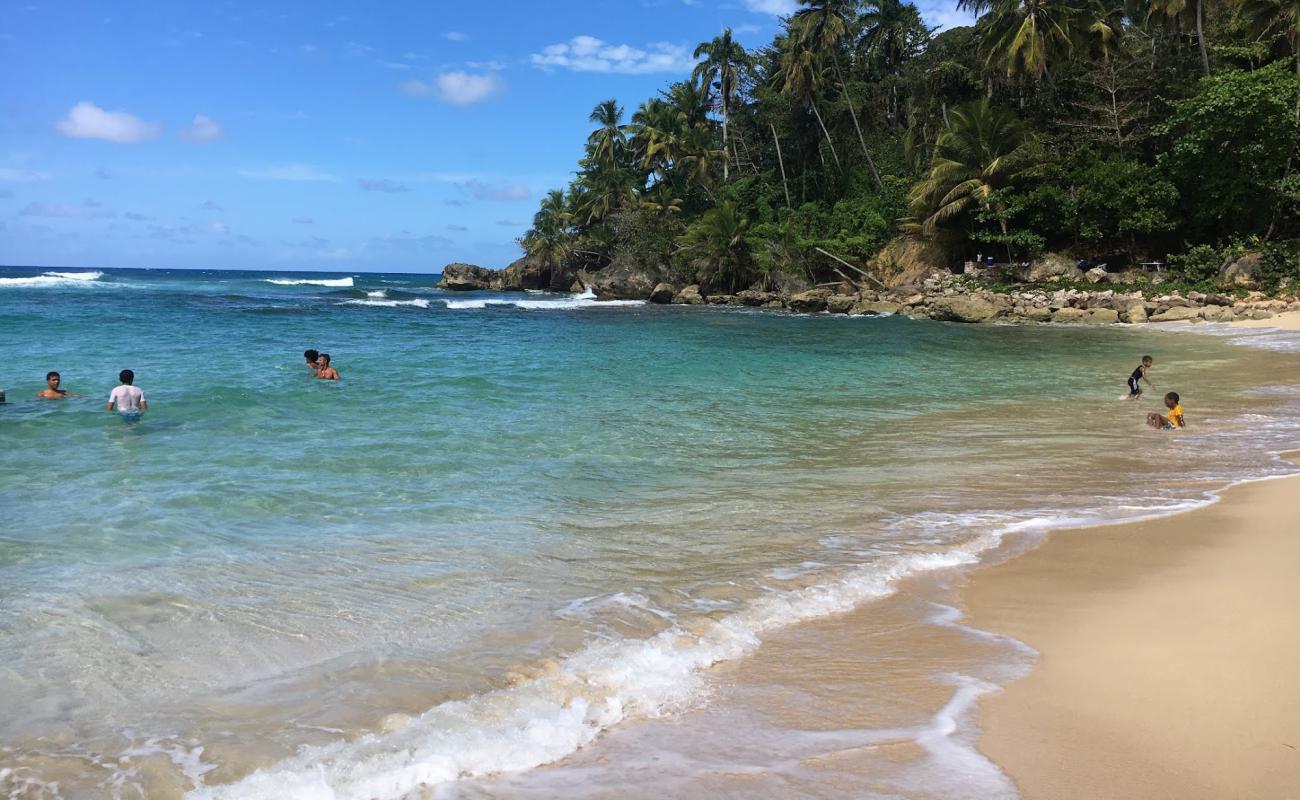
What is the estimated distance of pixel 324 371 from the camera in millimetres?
14031

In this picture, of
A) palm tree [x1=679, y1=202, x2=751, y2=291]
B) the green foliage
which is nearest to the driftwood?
palm tree [x1=679, y1=202, x2=751, y2=291]

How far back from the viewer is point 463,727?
3.17 meters

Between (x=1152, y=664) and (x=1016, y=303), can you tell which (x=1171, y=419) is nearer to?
(x=1152, y=664)

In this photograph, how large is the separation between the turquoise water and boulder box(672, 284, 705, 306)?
28054 mm

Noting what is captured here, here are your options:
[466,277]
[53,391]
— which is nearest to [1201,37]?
[53,391]

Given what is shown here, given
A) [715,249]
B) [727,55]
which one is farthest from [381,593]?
[727,55]

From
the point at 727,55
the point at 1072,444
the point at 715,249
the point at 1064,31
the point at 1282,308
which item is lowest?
the point at 1072,444

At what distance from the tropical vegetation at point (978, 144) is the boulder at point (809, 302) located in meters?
3.34

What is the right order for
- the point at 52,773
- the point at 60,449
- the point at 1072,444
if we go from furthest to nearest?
the point at 1072,444 → the point at 60,449 → the point at 52,773

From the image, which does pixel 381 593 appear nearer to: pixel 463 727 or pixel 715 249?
pixel 463 727

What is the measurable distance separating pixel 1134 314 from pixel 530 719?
28848 millimetres

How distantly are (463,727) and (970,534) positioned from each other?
162 inches

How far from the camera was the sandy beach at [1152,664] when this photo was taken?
9.11 ft

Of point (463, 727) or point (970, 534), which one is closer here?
point (463, 727)
